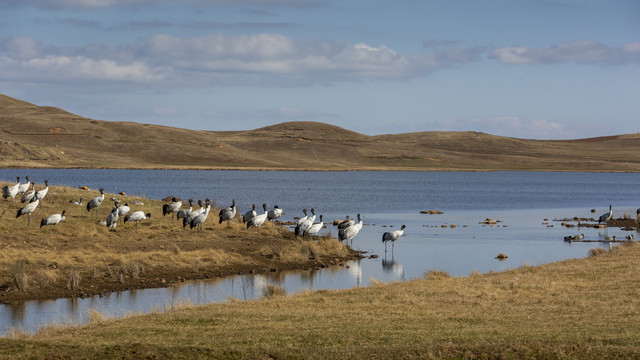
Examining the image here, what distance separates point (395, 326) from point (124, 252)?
57.3ft

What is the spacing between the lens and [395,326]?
16.6 metres

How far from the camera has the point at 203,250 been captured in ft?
109

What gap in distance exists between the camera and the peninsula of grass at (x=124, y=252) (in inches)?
1008

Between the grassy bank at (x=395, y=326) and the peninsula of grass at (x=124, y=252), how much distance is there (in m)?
7.38

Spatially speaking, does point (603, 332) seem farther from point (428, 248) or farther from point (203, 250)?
point (428, 248)

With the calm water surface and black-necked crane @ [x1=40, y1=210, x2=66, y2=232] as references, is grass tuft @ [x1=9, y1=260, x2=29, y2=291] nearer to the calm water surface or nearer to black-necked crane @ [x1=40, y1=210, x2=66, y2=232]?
the calm water surface

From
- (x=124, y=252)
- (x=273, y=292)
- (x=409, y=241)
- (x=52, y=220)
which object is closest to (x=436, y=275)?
(x=273, y=292)

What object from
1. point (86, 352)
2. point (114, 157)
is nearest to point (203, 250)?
point (86, 352)

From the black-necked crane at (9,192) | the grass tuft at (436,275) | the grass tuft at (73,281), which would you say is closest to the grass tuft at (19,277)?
the grass tuft at (73,281)

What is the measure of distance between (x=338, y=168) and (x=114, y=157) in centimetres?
5335

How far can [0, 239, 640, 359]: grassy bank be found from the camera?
1350cm

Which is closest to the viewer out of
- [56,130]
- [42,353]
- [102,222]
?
[42,353]

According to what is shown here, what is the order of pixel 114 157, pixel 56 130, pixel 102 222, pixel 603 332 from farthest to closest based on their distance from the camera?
pixel 56 130 < pixel 114 157 < pixel 102 222 < pixel 603 332

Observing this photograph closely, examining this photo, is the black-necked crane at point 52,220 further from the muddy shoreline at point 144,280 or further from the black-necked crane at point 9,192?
the muddy shoreline at point 144,280
